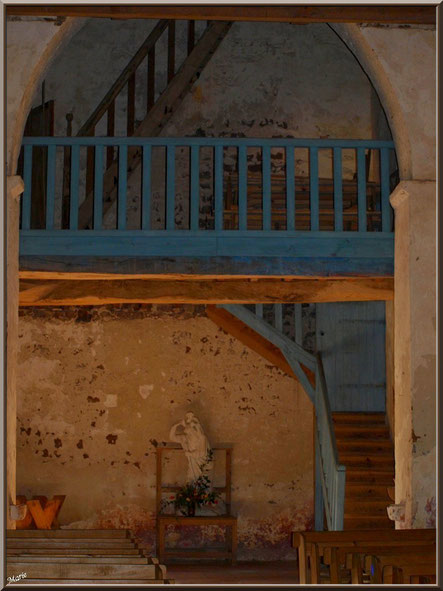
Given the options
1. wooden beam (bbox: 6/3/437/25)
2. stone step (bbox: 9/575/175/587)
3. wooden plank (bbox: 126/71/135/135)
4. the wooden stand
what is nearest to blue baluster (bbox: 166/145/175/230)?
wooden beam (bbox: 6/3/437/25)

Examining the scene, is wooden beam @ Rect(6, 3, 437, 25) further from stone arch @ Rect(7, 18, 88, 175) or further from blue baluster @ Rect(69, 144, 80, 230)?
blue baluster @ Rect(69, 144, 80, 230)

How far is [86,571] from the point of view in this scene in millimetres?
5277

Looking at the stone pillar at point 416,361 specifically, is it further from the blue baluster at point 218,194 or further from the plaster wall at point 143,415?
the plaster wall at point 143,415

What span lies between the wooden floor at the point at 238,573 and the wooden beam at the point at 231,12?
620 centimetres

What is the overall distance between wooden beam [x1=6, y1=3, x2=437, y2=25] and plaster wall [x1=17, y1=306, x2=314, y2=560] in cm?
575

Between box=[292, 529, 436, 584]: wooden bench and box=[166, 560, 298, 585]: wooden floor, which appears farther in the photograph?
box=[166, 560, 298, 585]: wooden floor

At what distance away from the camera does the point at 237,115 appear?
40.9 feet

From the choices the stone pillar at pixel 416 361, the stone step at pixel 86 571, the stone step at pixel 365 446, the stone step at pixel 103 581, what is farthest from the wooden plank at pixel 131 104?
the stone step at pixel 103 581

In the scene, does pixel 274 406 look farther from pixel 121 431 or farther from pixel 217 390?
pixel 121 431

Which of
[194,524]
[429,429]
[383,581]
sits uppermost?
[429,429]

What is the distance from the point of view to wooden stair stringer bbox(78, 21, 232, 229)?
10.8 metres

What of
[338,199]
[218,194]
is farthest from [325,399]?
[218,194]

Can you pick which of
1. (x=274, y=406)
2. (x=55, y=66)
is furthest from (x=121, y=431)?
(x=55, y=66)

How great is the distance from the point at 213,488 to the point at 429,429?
5.27 meters
